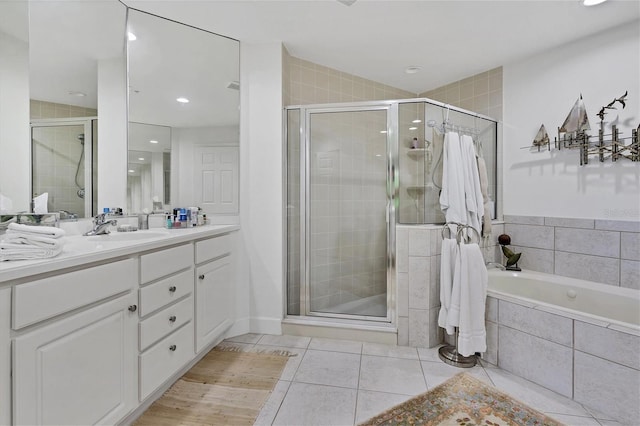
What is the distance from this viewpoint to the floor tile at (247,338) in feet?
7.90

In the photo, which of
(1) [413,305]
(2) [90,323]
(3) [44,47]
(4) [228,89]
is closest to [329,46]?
(4) [228,89]

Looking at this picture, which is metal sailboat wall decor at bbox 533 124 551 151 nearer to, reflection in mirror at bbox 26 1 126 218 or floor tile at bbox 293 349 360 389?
floor tile at bbox 293 349 360 389

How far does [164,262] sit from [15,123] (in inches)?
38.7

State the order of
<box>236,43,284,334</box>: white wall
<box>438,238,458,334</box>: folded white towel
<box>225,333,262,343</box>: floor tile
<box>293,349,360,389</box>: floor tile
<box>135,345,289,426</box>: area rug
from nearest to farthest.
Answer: <box>135,345,289,426</box>: area rug, <box>293,349,360,389</box>: floor tile, <box>438,238,458,334</box>: folded white towel, <box>225,333,262,343</box>: floor tile, <box>236,43,284,334</box>: white wall

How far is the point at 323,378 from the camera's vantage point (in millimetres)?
1896

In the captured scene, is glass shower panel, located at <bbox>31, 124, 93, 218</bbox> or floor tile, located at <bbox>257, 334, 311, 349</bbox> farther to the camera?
floor tile, located at <bbox>257, 334, 311, 349</bbox>

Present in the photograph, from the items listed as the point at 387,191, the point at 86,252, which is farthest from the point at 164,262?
the point at 387,191

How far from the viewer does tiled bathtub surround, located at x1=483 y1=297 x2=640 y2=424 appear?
149 cm

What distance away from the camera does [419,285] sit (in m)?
2.30

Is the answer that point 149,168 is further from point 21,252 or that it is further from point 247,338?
point 247,338

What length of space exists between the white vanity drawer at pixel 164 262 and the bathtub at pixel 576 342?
205 centimetres

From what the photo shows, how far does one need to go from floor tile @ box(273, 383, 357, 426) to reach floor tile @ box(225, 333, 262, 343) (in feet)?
2.31

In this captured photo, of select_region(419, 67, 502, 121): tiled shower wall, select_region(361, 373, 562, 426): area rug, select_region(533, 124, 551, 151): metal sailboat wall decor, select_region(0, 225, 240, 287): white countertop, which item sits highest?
select_region(419, 67, 502, 121): tiled shower wall

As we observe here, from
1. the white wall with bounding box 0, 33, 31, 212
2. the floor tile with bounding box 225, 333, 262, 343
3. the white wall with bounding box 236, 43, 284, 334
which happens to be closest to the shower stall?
the white wall with bounding box 236, 43, 284, 334
